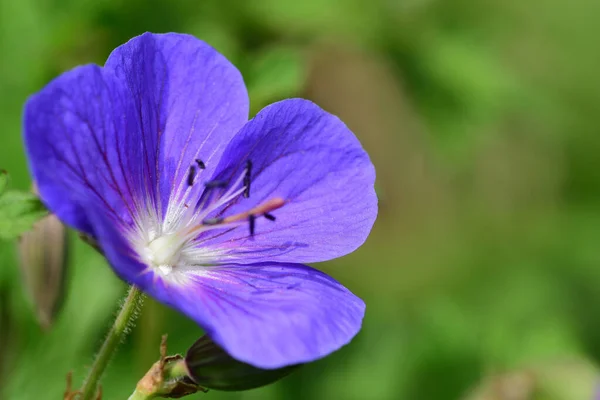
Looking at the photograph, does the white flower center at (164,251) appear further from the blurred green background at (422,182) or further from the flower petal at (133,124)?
the blurred green background at (422,182)

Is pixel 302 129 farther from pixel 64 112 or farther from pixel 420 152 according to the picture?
pixel 420 152

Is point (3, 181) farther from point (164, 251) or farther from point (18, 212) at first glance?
point (164, 251)

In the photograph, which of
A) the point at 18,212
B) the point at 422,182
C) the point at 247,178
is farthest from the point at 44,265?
the point at 422,182

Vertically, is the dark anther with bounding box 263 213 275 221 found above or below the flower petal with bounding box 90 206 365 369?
above

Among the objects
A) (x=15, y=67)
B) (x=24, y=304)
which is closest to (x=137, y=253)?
(x=24, y=304)

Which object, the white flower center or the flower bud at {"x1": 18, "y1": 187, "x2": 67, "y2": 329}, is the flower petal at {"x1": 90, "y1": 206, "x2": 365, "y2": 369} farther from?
the flower bud at {"x1": 18, "y1": 187, "x2": 67, "y2": 329}

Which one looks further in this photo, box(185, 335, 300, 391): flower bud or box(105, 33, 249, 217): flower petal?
box(105, 33, 249, 217): flower petal

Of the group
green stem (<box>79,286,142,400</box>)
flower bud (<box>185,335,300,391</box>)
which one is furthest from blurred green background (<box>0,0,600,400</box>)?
flower bud (<box>185,335,300,391</box>)

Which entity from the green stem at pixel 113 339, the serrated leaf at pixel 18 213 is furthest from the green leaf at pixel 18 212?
the green stem at pixel 113 339
